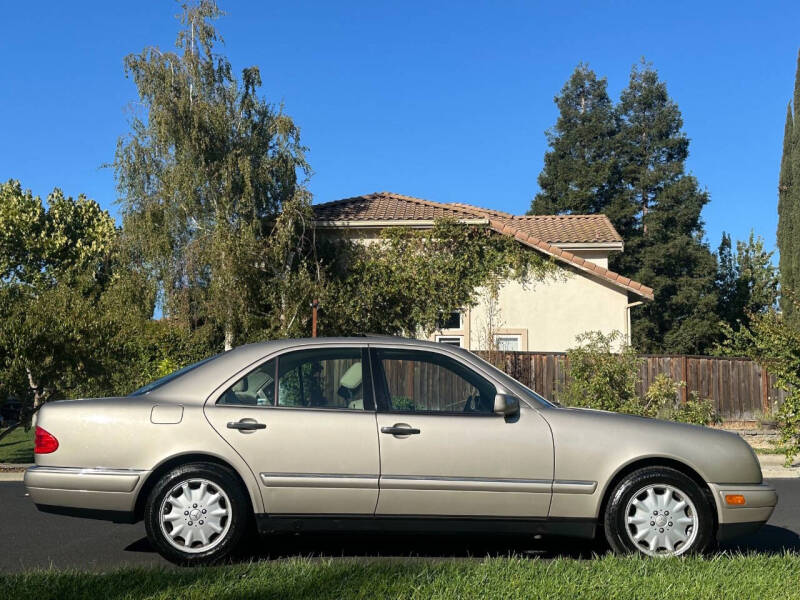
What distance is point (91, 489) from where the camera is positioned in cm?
523

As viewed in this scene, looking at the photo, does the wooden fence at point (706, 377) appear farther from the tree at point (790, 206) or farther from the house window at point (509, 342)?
the tree at point (790, 206)

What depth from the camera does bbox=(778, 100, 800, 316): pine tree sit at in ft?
90.4

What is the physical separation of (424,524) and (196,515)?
1.51 meters

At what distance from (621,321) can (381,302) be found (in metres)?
5.77

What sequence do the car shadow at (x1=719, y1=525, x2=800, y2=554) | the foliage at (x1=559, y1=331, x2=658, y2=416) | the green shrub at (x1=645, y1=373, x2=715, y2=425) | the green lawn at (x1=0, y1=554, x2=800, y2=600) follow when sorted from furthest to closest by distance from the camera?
the green shrub at (x1=645, y1=373, x2=715, y2=425), the foliage at (x1=559, y1=331, x2=658, y2=416), the car shadow at (x1=719, y1=525, x2=800, y2=554), the green lawn at (x1=0, y1=554, x2=800, y2=600)

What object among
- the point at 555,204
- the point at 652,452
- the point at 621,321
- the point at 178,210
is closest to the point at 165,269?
the point at 178,210

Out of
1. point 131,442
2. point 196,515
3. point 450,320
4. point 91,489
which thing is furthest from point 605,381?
point 91,489

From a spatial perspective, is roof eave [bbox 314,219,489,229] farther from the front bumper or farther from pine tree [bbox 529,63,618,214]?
pine tree [bbox 529,63,618,214]

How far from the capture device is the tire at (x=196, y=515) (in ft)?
17.0

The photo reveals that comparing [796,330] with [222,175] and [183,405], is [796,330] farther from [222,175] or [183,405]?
[222,175]

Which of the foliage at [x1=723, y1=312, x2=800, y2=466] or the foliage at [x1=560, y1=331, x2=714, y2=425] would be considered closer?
the foliage at [x1=723, y1=312, x2=800, y2=466]

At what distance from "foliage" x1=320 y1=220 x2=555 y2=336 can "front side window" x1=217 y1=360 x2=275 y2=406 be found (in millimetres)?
12295

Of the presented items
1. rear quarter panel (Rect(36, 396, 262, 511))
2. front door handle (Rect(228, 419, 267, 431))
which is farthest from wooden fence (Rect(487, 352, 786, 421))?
rear quarter panel (Rect(36, 396, 262, 511))

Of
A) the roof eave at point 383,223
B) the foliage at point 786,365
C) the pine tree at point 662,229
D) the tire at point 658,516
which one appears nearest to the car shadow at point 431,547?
the tire at point 658,516
